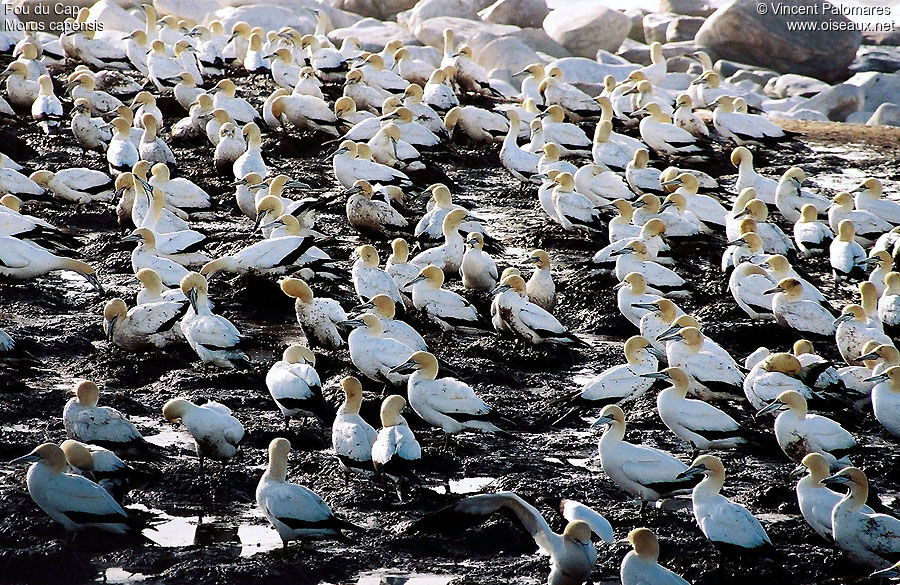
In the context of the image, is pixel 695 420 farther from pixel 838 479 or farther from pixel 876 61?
pixel 876 61

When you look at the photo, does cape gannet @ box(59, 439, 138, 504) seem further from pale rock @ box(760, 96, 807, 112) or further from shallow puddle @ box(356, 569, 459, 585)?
pale rock @ box(760, 96, 807, 112)

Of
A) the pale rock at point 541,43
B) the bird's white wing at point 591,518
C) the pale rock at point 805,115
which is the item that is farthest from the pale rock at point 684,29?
the bird's white wing at point 591,518

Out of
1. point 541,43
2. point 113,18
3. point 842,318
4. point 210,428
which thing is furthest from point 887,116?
point 210,428

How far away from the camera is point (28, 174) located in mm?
14352

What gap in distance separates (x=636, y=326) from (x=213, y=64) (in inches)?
462

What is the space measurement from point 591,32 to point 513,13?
247cm

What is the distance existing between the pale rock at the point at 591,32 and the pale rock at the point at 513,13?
4.16ft

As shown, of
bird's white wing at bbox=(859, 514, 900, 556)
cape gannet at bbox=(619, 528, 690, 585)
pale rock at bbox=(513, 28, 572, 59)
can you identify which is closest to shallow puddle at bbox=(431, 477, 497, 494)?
cape gannet at bbox=(619, 528, 690, 585)

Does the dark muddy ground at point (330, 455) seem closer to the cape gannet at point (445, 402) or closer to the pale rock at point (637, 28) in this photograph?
the cape gannet at point (445, 402)

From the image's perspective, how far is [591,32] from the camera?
2933cm

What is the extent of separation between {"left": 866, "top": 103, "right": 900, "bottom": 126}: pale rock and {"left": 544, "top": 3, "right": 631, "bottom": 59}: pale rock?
8509 millimetres

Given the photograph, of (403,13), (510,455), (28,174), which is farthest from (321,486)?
(403,13)

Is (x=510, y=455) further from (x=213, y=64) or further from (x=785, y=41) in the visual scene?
(x=785, y=41)

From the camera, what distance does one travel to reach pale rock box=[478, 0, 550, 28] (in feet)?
101
